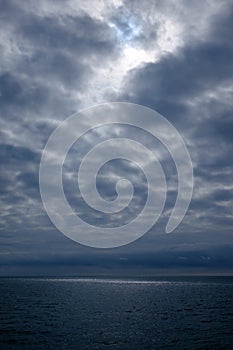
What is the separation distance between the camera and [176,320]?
66.6 metres

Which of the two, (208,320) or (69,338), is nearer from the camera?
(69,338)

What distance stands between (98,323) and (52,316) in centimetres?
1461

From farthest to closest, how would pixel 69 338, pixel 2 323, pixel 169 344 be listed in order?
pixel 2 323 → pixel 69 338 → pixel 169 344

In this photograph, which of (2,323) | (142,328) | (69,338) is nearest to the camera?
(69,338)

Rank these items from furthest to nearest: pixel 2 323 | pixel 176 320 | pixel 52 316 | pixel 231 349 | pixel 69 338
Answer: pixel 52 316, pixel 176 320, pixel 2 323, pixel 69 338, pixel 231 349

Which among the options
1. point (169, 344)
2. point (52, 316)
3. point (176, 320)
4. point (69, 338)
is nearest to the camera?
point (169, 344)

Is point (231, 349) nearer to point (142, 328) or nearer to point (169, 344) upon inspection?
point (169, 344)

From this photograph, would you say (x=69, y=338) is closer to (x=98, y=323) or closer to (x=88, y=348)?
(x=88, y=348)

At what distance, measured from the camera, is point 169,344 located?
44562mm

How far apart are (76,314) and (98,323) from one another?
49.4ft

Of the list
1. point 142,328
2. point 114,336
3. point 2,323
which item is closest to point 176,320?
point 142,328

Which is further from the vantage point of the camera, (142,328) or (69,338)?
(142,328)

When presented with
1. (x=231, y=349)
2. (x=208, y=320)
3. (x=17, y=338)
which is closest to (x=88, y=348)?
(x=17, y=338)

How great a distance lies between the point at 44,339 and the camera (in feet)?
155
